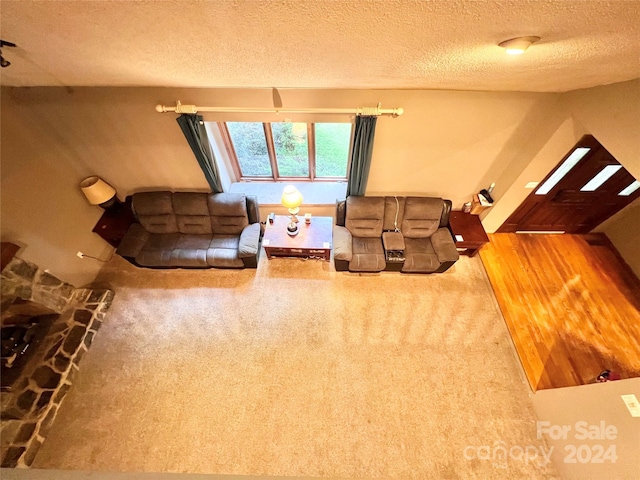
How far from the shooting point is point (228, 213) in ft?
12.3

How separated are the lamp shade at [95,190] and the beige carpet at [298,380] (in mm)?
958

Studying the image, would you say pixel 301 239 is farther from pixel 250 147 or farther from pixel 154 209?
pixel 154 209

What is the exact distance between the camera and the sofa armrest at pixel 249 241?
356cm

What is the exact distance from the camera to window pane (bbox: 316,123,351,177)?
3.54 m

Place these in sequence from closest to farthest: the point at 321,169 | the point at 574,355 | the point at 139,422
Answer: the point at 139,422 → the point at 574,355 → the point at 321,169

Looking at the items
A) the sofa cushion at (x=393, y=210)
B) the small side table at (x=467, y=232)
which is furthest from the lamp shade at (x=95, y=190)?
the small side table at (x=467, y=232)

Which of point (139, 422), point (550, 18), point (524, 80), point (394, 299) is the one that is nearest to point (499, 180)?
point (524, 80)

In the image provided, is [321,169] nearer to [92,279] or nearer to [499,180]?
[499,180]

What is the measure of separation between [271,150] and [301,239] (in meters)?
1.28

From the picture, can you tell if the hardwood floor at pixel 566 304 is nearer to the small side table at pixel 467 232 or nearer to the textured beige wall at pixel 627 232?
the textured beige wall at pixel 627 232

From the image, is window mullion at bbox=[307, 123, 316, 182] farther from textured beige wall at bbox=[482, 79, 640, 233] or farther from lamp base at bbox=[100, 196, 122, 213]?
A: lamp base at bbox=[100, 196, 122, 213]

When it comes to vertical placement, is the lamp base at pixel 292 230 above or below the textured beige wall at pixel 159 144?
below

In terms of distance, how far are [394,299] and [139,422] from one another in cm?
304

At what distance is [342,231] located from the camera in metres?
3.78
